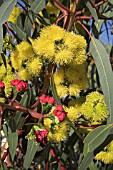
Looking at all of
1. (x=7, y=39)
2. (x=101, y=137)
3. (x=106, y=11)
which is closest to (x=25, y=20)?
(x=7, y=39)

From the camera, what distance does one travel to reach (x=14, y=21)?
1.53 m

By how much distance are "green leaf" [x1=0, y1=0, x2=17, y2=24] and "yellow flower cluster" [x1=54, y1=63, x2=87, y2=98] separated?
0.21m

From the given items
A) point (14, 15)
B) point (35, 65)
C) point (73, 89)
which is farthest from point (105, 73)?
point (14, 15)

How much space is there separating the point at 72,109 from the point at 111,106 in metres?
0.11

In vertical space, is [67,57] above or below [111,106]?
above

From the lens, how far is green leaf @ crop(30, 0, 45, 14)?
1.28 m

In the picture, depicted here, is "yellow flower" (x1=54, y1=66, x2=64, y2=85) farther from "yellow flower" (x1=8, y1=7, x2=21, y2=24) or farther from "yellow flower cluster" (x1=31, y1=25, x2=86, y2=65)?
"yellow flower" (x1=8, y1=7, x2=21, y2=24)

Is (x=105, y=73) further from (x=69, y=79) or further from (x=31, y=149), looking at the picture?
(x=31, y=149)

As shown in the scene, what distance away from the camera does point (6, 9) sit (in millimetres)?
1177

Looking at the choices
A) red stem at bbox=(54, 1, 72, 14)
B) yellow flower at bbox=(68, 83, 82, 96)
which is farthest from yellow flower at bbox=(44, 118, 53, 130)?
red stem at bbox=(54, 1, 72, 14)

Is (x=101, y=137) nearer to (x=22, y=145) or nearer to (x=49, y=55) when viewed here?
(x=49, y=55)

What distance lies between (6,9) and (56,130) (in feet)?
1.18

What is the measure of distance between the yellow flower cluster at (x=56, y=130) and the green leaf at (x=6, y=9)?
30cm

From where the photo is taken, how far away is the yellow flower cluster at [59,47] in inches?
44.0
